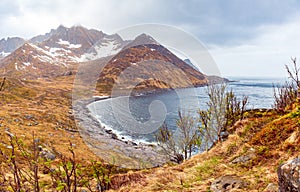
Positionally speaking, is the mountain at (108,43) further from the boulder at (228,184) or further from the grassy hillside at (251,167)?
the boulder at (228,184)

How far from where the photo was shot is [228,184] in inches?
295

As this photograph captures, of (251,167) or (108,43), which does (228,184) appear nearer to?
(251,167)

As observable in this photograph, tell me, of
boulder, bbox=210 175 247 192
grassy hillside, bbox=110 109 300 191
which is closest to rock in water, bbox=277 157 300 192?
grassy hillside, bbox=110 109 300 191

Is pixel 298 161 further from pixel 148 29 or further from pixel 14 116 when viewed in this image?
pixel 14 116

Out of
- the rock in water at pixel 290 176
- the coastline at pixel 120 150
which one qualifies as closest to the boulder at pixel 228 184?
the rock in water at pixel 290 176

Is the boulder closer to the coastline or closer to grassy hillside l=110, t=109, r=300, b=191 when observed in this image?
grassy hillside l=110, t=109, r=300, b=191

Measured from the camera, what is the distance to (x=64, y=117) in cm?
Result: 8106

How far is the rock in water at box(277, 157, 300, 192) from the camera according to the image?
14.3 ft

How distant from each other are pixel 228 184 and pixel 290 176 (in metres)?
3.28

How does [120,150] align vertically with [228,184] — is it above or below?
below

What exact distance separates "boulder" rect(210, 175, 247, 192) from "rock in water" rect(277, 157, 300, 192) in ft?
8.26

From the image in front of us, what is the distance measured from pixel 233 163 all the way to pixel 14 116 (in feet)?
243

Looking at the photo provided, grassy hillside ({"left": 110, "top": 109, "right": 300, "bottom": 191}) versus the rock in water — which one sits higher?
the rock in water

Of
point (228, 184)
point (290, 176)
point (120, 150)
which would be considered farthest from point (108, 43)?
point (120, 150)
